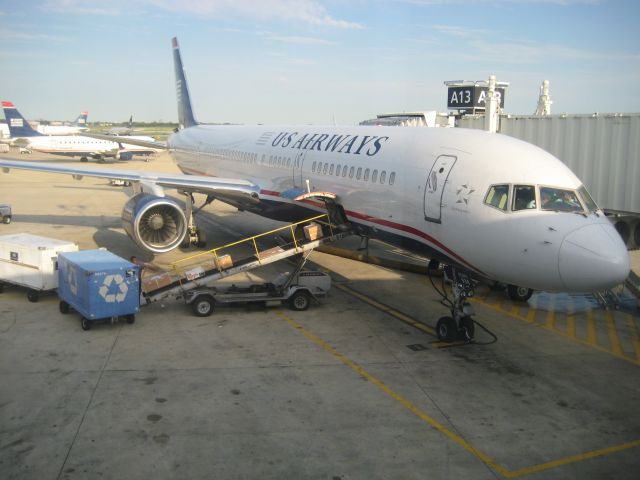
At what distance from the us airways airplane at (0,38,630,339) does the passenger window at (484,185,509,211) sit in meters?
0.02

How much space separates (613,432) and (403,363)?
398cm

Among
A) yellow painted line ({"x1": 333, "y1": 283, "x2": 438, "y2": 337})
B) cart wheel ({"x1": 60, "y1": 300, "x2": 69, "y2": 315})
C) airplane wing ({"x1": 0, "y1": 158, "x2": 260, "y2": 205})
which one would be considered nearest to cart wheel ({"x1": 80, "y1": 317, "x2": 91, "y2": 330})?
cart wheel ({"x1": 60, "y1": 300, "x2": 69, "y2": 315})

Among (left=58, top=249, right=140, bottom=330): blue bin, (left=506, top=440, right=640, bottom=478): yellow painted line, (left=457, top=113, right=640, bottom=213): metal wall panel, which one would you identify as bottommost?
(left=506, top=440, right=640, bottom=478): yellow painted line

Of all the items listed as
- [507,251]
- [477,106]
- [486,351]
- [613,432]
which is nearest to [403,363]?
[486,351]

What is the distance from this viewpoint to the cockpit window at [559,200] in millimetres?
11203

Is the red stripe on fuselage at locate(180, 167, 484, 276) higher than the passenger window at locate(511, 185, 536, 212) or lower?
lower

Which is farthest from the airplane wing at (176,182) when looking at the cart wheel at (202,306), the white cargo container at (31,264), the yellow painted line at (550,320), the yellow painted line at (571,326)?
the yellow painted line at (571,326)

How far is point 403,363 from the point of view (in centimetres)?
1222

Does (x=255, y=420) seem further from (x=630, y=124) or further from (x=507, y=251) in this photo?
(x=630, y=124)

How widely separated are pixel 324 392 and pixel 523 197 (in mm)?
5121

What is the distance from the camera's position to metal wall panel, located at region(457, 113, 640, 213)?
16.4 meters

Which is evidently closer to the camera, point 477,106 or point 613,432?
point 613,432

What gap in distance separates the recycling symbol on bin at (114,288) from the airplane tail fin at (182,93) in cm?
2119

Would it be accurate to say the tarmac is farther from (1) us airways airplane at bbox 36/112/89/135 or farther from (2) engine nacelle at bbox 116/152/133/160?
(1) us airways airplane at bbox 36/112/89/135
